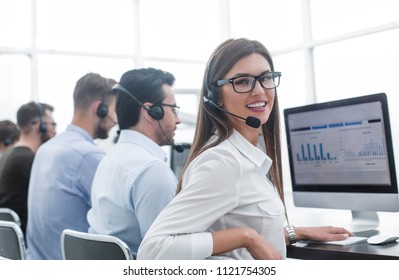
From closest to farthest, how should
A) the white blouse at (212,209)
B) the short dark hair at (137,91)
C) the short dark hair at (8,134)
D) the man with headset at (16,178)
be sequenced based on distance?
the white blouse at (212,209) → the short dark hair at (137,91) → the man with headset at (16,178) → the short dark hair at (8,134)

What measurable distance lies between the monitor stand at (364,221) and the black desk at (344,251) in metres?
0.33

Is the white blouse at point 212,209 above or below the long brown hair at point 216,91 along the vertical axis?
below

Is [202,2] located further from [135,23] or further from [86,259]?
[86,259]

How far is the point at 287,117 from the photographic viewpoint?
6.77ft

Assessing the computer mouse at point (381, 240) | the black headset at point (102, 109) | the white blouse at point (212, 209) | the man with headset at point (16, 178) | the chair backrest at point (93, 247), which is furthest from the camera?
the man with headset at point (16, 178)

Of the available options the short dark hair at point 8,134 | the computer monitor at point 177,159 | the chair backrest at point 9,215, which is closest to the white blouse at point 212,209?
the computer monitor at point 177,159

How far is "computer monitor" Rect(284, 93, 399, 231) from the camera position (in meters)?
1.73

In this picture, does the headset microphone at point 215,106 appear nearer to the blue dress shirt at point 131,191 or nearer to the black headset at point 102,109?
the blue dress shirt at point 131,191

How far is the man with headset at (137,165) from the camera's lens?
152 cm

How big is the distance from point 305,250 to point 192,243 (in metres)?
0.52

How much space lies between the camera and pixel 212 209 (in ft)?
3.78

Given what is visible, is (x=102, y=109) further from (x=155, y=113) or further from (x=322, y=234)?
(x=322, y=234)

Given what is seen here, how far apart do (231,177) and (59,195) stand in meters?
1.13

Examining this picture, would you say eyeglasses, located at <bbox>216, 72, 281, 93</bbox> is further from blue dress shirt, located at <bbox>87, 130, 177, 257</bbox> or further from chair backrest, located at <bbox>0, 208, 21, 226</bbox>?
chair backrest, located at <bbox>0, 208, 21, 226</bbox>
